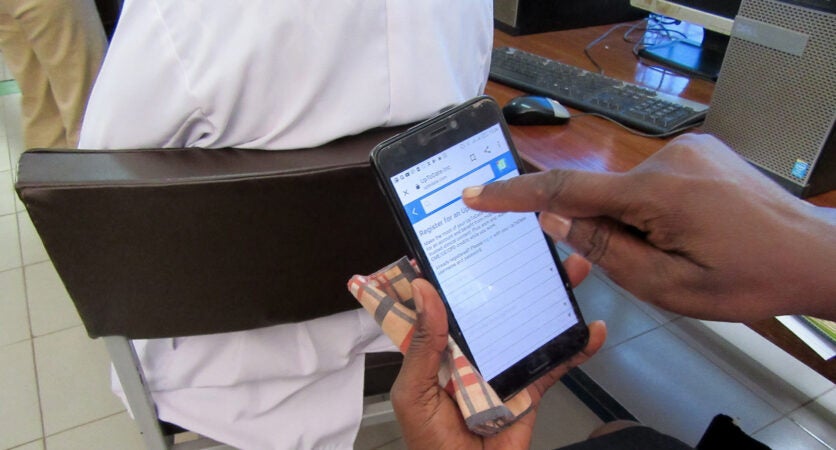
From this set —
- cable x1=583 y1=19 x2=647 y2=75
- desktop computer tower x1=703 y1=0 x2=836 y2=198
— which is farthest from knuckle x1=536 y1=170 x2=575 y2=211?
cable x1=583 y1=19 x2=647 y2=75

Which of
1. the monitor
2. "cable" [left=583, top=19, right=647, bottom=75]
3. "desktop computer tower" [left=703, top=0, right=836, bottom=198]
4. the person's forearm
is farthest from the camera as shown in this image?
"cable" [left=583, top=19, right=647, bottom=75]

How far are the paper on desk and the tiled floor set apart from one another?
823mm

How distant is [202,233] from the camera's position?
1.89 ft

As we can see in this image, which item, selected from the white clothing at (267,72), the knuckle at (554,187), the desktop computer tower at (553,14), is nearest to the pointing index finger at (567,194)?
the knuckle at (554,187)

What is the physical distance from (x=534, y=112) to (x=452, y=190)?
338 mm

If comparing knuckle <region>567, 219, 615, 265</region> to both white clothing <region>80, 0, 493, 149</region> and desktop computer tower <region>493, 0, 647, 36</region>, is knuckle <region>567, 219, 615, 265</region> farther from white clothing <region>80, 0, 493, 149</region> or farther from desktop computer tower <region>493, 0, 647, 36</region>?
desktop computer tower <region>493, 0, 647, 36</region>

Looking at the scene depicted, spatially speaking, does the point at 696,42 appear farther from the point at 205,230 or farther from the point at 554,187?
the point at 205,230

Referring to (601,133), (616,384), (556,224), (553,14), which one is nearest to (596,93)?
(601,133)

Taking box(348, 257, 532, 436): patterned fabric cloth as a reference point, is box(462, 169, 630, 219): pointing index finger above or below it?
above

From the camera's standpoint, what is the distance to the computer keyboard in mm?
866

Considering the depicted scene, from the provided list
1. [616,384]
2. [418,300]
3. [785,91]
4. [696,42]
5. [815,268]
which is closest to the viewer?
[815,268]

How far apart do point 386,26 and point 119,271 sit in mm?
375

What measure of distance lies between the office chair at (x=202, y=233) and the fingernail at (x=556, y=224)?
21 cm

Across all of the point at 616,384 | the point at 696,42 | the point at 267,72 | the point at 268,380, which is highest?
the point at 267,72
